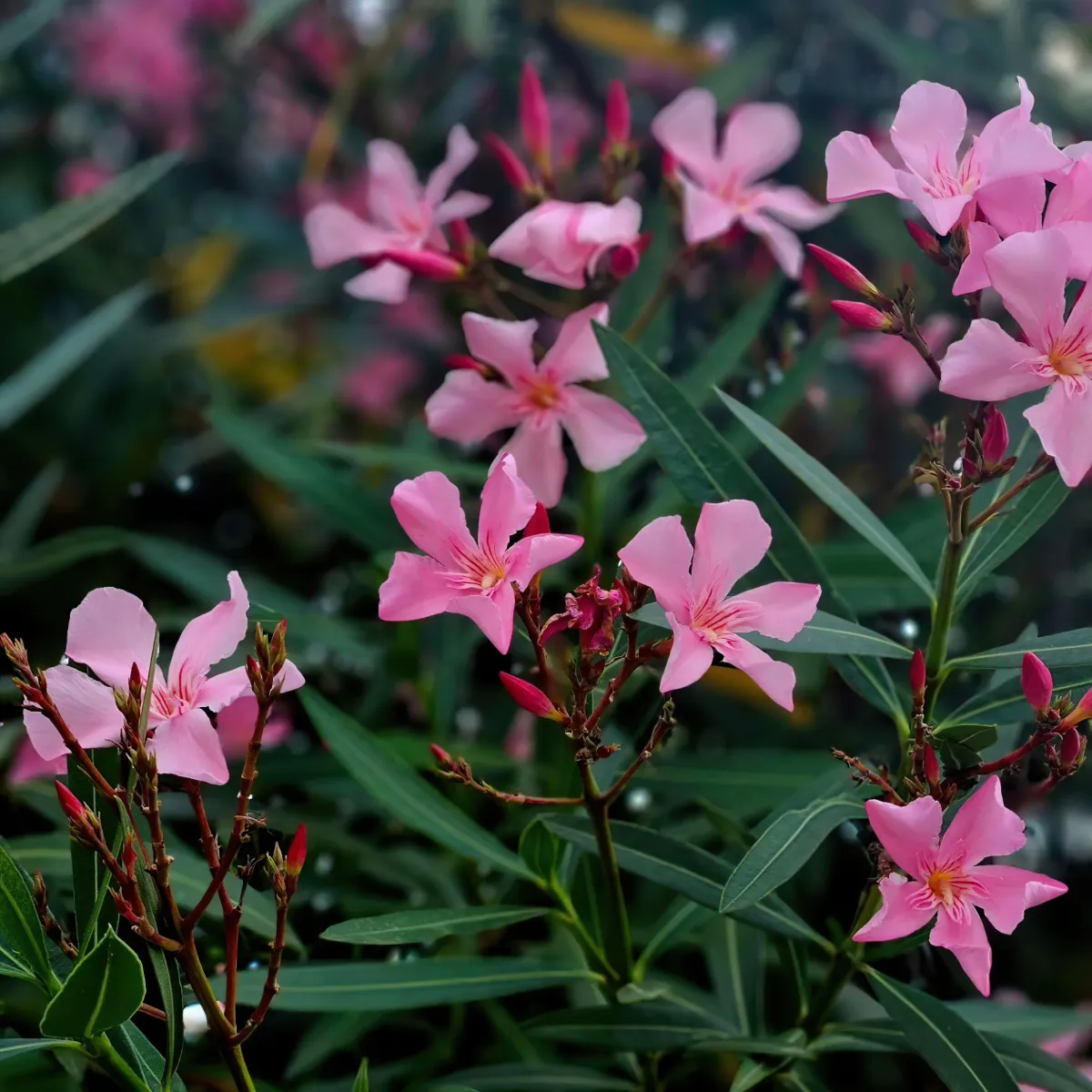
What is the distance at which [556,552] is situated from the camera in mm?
479

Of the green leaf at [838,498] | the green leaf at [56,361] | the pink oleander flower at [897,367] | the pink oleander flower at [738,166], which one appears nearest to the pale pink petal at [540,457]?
the green leaf at [838,498]

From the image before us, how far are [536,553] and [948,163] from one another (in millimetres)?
302

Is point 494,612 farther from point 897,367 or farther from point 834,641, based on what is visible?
point 897,367

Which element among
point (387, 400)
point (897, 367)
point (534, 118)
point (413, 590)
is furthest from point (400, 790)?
point (387, 400)

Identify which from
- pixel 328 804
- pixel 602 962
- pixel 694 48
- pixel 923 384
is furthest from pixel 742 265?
pixel 602 962

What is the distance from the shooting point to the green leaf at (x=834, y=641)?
0.55m

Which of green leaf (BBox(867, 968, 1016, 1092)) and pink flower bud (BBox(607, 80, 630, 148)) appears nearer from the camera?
green leaf (BBox(867, 968, 1016, 1092))

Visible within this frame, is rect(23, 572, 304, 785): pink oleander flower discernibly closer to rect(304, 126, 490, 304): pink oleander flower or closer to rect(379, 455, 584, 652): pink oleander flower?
rect(379, 455, 584, 652): pink oleander flower

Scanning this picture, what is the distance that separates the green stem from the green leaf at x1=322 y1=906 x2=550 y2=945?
0.14 ft

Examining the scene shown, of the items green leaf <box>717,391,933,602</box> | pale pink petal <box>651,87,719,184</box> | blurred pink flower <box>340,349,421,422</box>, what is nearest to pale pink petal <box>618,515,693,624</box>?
green leaf <box>717,391,933,602</box>

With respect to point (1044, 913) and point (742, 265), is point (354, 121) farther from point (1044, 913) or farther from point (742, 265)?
point (1044, 913)

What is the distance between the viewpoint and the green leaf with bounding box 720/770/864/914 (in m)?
0.49

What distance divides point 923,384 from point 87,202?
84 centimetres

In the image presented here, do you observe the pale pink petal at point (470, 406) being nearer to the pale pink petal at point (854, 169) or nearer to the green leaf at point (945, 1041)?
the pale pink petal at point (854, 169)
